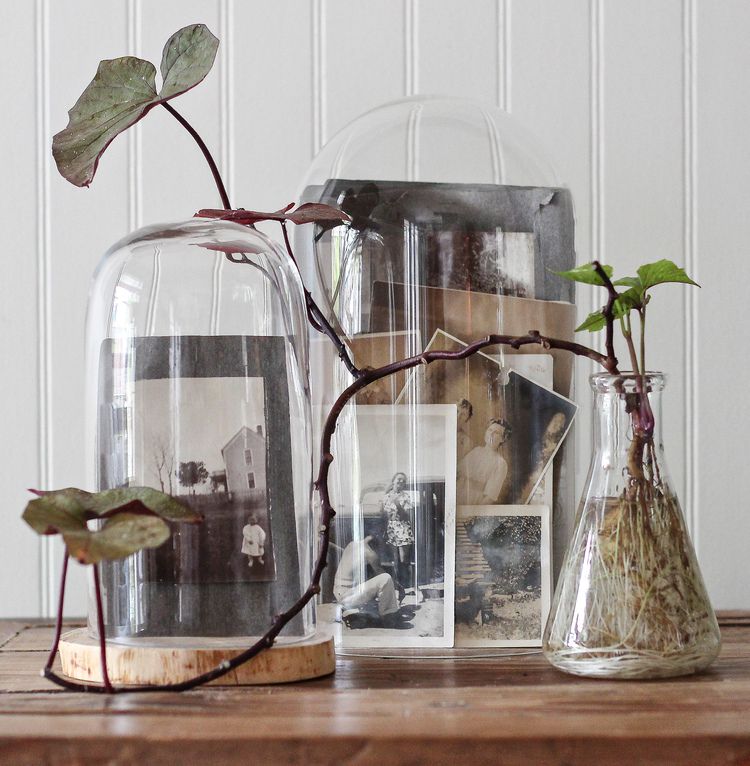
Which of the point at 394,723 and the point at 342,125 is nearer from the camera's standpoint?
the point at 394,723

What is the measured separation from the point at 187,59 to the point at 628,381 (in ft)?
1.37

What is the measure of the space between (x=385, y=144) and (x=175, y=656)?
0.44 meters

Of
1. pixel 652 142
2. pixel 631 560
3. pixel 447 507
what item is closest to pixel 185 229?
pixel 447 507

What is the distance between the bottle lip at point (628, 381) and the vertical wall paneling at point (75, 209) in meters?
0.54

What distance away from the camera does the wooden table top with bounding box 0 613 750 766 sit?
46 cm

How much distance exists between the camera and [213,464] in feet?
2.05

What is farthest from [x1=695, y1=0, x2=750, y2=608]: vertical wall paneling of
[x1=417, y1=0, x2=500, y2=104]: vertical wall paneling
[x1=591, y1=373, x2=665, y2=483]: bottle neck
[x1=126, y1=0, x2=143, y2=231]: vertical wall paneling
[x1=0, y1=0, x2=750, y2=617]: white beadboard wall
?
[x1=126, y1=0, x2=143, y2=231]: vertical wall paneling

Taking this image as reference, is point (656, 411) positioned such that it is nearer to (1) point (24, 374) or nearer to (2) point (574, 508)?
(2) point (574, 508)

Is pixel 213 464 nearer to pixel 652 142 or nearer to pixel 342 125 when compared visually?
pixel 342 125

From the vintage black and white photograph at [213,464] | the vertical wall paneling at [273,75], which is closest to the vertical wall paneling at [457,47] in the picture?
the vertical wall paneling at [273,75]

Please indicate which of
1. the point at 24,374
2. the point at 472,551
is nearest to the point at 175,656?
the point at 472,551

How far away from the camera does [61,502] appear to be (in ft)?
1.76

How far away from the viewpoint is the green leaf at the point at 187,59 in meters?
0.70

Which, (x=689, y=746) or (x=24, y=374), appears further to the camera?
(x=24, y=374)
